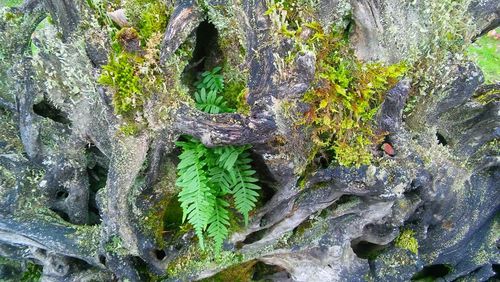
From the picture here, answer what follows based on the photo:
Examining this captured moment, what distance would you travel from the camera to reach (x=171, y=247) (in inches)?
153

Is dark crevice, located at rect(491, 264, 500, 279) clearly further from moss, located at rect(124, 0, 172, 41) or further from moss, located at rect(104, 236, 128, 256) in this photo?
moss, located at rect(124, 0, 172, 41)

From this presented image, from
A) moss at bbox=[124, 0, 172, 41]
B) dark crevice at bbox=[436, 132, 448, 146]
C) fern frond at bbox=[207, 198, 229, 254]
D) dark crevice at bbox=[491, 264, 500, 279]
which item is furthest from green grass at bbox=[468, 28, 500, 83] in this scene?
moss at bbox=[124, 0, 172, 41]

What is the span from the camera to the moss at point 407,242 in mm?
4203

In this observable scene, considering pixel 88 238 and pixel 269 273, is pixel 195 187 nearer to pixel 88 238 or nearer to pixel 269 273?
pixel 88 238

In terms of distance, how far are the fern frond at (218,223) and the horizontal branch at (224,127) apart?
0.56m

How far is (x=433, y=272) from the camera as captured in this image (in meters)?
4.94

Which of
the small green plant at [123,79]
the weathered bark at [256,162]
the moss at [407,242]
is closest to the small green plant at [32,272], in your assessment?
the weathered bark at [256,162]

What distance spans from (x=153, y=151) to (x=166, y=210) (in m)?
0.76

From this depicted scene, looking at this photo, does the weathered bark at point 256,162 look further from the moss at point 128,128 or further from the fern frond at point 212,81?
the fern frond at point 212,81

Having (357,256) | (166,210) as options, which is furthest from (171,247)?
(357,256)

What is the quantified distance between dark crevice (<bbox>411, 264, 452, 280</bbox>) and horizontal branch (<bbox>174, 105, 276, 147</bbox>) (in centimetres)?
277

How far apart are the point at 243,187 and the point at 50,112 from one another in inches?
81.9

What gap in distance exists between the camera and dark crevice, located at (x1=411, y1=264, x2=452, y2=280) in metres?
4.83

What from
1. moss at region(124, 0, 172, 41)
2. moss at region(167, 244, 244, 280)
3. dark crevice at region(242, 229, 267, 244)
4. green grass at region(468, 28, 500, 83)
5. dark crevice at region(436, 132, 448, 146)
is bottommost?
moss at region(167, 244, 244, 280)
